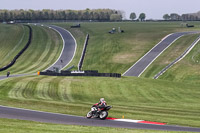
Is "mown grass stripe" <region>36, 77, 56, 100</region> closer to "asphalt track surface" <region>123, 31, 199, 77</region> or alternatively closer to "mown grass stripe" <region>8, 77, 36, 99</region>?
"mown grass stripe" <region>8, 77, 36, 99</region>

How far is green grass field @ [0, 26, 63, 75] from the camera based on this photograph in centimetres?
9294

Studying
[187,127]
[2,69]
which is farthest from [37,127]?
[2,69]

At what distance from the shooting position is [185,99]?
48719 millimetres

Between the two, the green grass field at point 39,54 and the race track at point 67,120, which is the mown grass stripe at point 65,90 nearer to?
the race track at point 67,120

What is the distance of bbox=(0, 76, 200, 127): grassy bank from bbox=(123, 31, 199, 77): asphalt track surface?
65.8 feet

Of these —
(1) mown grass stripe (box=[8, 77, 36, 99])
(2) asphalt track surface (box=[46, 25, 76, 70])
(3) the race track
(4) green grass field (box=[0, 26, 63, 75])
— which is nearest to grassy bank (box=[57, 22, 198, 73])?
(2) asphalt track surface (box=[46, 25, 76, 70])

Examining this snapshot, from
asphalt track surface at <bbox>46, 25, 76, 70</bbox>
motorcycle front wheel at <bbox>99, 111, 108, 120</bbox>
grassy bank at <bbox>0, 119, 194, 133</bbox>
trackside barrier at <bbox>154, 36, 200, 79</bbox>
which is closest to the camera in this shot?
grassy bank at <bbox>0, 119, 194, 133</bbox>

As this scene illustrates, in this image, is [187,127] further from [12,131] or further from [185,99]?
[185,99]

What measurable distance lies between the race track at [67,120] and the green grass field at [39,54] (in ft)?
185

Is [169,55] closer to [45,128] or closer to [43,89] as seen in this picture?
[43,89]

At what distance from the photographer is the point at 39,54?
354ft

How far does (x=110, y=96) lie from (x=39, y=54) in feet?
201

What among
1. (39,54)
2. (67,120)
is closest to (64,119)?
(67,120)

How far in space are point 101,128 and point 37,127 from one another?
14.5 ft
